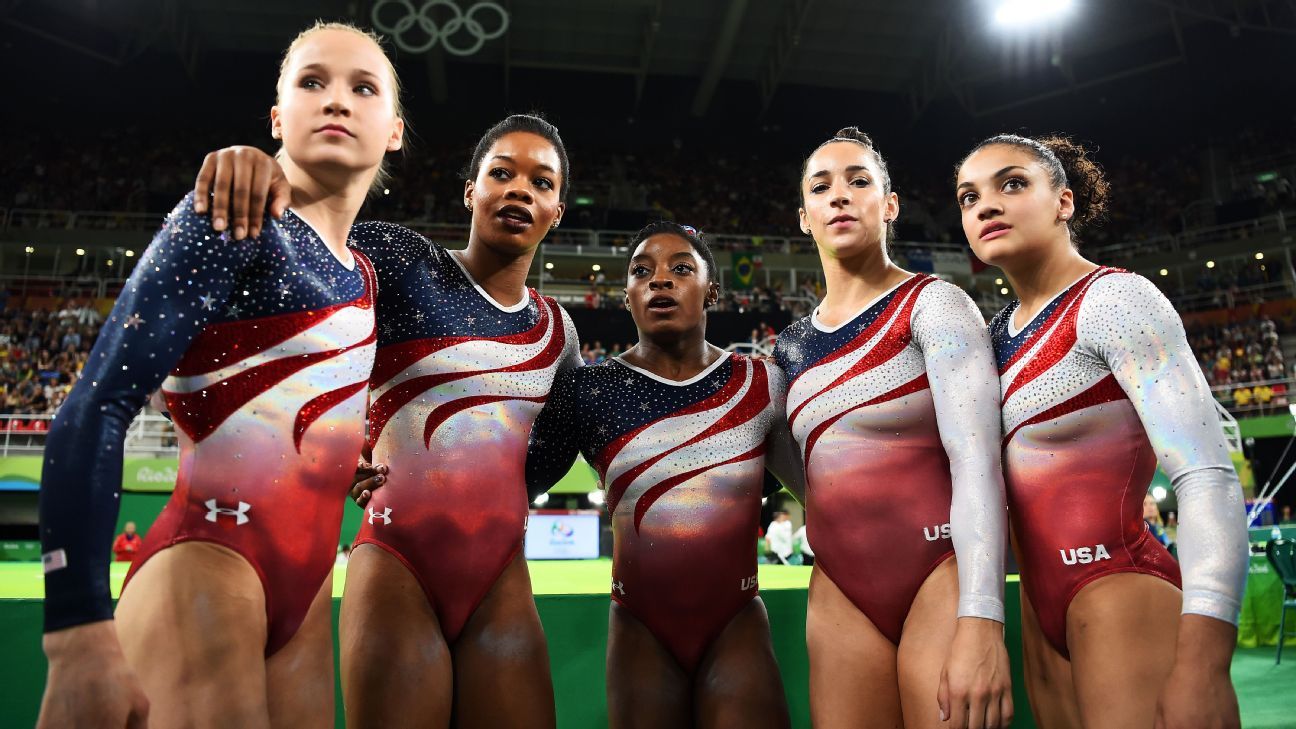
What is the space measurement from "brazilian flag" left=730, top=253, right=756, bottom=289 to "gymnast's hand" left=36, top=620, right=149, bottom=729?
878 inches

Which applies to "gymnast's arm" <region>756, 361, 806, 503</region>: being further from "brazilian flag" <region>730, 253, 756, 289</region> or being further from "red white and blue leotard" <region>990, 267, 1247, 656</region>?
"brazilian flag" <region>730, 253, 756, 289</region>

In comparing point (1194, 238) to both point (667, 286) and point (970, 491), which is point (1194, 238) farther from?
point (970, 491)

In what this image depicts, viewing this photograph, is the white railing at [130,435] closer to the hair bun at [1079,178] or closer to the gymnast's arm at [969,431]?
the gymnast's arm at [969,431]

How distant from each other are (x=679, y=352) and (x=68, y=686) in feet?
6.82

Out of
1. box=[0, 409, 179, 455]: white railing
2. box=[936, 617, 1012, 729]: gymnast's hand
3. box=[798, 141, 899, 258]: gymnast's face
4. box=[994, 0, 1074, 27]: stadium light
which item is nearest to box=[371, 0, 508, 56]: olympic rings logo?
box=[0, 409, 179, 455]: white railing

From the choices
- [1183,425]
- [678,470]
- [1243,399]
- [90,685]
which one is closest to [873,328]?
[678,470]

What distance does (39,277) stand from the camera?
21875mm

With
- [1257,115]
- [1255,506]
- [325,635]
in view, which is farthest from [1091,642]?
[1257,115]

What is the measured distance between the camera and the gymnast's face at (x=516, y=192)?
2.67 meters

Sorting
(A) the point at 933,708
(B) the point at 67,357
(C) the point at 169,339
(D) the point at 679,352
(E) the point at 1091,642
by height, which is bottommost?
(A) the point at 933,708

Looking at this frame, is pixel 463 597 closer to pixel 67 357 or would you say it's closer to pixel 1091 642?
pixel 1091 642

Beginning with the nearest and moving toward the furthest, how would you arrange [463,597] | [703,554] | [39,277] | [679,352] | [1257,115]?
1. [463,597]
2. [703,554]
3. [679,352]
4. [39,277]
5. [1257,115]

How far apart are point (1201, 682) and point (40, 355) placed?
72.7 ft

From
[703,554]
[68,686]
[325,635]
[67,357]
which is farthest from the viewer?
[67,357]
